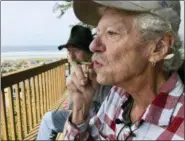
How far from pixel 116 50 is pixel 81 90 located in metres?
0.29

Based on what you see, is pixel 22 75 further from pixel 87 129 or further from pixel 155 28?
pixel 155 28

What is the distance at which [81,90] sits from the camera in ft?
3.78

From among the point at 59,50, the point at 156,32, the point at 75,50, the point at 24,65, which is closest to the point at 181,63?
the point at 156,32

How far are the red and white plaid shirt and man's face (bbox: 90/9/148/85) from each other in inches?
5.2

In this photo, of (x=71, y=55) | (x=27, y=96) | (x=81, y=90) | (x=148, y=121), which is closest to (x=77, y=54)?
(x=71, y=55)

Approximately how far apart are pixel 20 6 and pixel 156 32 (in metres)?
1.17

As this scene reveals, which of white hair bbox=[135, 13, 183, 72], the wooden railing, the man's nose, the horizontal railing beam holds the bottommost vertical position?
the wooden railing

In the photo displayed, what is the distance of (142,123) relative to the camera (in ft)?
3.07

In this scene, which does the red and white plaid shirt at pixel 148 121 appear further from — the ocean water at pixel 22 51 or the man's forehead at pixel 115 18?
the ocean water at pixel 22 51

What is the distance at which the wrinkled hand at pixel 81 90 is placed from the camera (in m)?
1.13

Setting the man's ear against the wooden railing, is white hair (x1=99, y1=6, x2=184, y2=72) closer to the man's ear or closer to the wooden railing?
the man's ear

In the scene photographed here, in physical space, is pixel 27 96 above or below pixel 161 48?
below


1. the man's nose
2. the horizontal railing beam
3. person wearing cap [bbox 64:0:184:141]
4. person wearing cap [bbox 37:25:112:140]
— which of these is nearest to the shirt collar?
person wearing cap [bbox 64:0:184:141]

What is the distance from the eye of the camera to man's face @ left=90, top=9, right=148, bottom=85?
3.04ft
